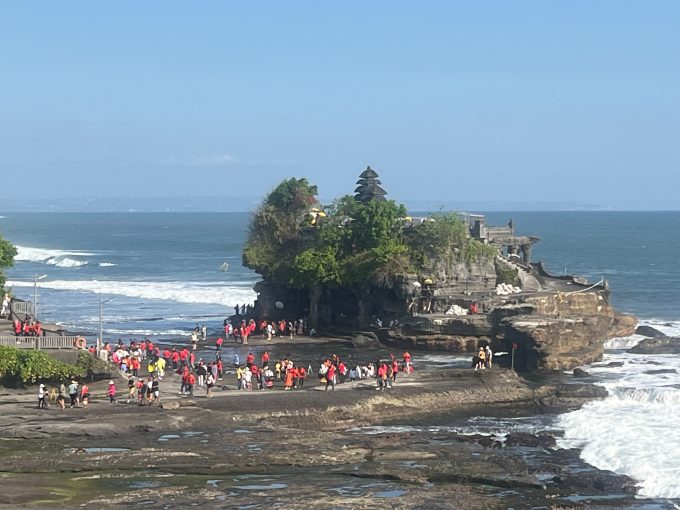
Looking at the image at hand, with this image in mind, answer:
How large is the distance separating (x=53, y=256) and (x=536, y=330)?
3790 inches

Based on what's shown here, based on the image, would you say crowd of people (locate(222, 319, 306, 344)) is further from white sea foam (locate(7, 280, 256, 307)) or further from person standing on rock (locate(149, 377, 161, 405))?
person standing on rock (locate(149, 377, 161, 405))

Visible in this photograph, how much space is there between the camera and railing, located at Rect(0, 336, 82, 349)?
1722 inches

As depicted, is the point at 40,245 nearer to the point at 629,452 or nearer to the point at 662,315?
the point at 662,315

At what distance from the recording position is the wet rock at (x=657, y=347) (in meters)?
56.3

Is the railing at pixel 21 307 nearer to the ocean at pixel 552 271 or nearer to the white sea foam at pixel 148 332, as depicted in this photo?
the ocean at pixel 552 271

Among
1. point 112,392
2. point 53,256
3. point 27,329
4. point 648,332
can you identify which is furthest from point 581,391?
point 53,256

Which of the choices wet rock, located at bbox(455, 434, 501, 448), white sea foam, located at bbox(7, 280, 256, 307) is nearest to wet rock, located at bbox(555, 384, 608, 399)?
wet rock, located at bbox(455, 434, 501, 448)

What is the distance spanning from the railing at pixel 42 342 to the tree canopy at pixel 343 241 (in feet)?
66.9

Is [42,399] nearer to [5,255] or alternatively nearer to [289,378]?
[289,378]

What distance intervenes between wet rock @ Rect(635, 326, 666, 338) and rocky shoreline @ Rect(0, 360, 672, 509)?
2097 cm

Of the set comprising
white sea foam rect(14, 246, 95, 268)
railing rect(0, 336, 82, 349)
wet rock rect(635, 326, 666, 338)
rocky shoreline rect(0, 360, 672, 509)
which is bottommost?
rocky shoreline rect(0, 360, 672, 509)

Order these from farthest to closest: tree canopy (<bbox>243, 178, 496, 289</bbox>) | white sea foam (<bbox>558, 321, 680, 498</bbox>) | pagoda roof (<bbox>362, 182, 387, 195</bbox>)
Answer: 1. pagoda roof (<bbox>362, 182, 387, 195</bbox>)
2. tree canopy (<bbox>243, 178, 496, 289</bbox>)
3. white sea foam (<bbox>558, 321, 680, 498</bbox>)

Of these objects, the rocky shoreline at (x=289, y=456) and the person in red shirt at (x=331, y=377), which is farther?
the person in red shirt at (x=331, y=377)

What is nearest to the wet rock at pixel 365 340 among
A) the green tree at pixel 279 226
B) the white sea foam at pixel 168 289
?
the green tree at pixel 279 226
